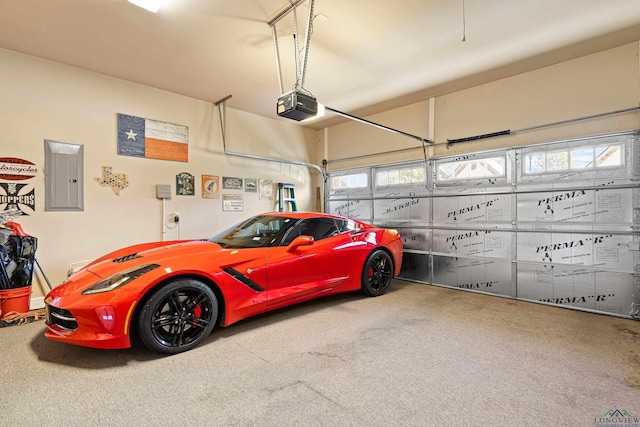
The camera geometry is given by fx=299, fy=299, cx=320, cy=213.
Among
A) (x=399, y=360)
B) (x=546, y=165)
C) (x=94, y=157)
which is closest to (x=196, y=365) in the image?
(x=399, y=360)

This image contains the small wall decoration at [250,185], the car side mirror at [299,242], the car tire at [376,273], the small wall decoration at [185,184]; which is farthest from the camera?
the small wall decoration at [250,185]

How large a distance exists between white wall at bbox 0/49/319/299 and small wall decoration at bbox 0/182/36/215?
0.19 ft

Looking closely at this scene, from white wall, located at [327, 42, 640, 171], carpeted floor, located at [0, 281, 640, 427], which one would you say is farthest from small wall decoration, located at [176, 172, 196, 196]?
white wall, located at [327, 42, 640, 171]

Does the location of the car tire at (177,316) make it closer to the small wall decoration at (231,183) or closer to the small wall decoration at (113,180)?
the small wall decoration at (113,180)

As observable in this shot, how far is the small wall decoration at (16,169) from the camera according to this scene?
127 inches

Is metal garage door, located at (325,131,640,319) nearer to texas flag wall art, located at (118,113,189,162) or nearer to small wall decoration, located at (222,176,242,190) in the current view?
small wall decoration, located at (222,176,242,190)

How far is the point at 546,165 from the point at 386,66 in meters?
2.32

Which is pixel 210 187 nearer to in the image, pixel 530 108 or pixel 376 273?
pixel 376 273

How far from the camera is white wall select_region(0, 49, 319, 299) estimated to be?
133 inches

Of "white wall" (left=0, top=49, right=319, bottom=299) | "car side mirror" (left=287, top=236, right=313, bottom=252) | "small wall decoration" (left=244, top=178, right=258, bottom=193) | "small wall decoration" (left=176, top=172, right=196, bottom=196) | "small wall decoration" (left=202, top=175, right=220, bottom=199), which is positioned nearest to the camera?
"car side mirror" (left=287, top=236, right=313, bottom=252)

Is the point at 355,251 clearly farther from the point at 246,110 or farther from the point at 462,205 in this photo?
the point at 246,110

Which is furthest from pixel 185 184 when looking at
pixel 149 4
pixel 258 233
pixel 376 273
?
pixel 376 273

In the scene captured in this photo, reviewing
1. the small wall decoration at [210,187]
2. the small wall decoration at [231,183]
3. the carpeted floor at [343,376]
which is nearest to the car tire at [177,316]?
the carpeted floor at [343,376]

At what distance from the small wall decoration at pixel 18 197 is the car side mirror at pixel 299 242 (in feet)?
9.90
